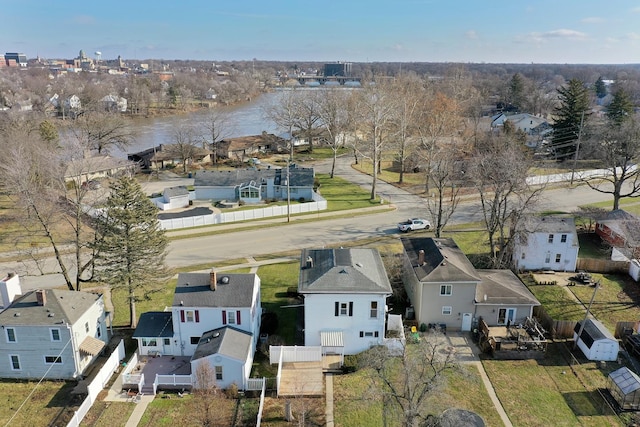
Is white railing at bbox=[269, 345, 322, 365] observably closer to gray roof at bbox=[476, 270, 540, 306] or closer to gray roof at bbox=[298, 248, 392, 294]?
gray roof at bbox=[298, 248, 392, 294]

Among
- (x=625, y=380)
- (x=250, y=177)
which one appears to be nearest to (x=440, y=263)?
(x=625, y=380)

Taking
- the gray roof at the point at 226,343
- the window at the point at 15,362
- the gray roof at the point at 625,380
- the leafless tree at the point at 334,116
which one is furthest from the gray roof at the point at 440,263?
the leafless tree at the point at 334,116

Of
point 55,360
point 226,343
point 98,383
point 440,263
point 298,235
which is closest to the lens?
point 98,383

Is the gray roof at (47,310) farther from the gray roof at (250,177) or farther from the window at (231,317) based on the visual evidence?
the gray roof at (250,177)

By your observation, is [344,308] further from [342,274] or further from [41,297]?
[41,297]

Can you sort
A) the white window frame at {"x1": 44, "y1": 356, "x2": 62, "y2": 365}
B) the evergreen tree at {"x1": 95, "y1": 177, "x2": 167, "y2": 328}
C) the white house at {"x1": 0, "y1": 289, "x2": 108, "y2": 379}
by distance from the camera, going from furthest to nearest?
the evergreen tree at {"x1": 95, "y1": 177, "x2": 167, "y2": 328} → the white window frame at {"x1": 44, "y1": 356, "x2": 62, "y2": 365} → the white house at {"x1": 0, "y1": 289, "x2": 108, "y2": 379}

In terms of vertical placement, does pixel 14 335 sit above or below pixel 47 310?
below

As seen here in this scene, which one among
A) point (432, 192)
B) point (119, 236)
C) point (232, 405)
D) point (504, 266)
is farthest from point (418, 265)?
point (432, 192)

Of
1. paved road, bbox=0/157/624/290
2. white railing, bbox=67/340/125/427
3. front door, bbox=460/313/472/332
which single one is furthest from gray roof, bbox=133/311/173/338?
front door, bbox=460/313/472/332
